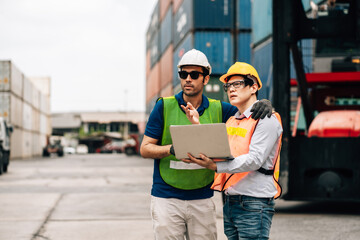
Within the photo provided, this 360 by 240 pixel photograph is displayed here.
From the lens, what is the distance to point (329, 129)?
9.14 metres

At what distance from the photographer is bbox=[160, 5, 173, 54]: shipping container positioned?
35.5 m

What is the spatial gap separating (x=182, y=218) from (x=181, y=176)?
0.89 feet

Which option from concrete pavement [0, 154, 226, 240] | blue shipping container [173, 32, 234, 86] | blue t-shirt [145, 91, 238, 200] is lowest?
concrete pavement [0, 154, 226, 240]

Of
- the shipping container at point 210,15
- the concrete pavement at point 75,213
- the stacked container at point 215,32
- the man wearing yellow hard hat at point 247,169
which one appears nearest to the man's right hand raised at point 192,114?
the man wearing yellow hard hat at point 247,169

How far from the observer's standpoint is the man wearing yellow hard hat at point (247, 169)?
10.3 ft

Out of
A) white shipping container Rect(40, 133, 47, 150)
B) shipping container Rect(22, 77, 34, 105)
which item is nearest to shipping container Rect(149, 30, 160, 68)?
shipping container Rect(22, 77, 34, 105)

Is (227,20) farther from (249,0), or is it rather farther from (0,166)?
(0,166)

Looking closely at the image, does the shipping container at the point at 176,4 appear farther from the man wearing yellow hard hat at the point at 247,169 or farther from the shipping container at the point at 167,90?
the man wearing yellow hard hat at the point at 247,169

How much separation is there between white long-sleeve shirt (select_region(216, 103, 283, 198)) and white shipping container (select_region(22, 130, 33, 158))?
46076 mm

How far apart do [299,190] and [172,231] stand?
547cm

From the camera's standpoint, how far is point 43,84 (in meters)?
75.2

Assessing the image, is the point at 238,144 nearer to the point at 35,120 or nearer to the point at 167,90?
the point at 167,90

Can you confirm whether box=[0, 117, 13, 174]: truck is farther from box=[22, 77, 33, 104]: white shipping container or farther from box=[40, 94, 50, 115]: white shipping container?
box=[40, 94, 50, 115]: white shipping container

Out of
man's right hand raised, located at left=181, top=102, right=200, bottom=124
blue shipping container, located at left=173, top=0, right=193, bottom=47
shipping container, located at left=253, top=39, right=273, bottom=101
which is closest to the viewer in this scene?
man's right hand raised, located at left=181, top=102, right=200, bottom=124
